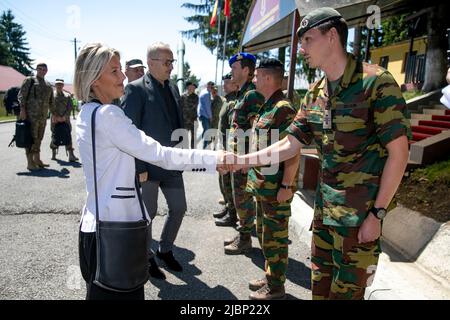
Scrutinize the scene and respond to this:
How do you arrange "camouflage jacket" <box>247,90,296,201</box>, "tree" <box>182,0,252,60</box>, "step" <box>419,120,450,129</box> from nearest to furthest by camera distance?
"camouflage jacket" <box>247,90,296,201</box>, "step" <box>419,120,450,129</box>, "tree" <box>182,0,252,60</box>

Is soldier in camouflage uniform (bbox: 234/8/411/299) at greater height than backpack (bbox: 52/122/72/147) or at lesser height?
greater

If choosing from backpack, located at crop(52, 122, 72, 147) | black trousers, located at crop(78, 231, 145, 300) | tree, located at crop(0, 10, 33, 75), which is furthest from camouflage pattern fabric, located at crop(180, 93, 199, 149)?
tree, located at crop(0, 10, 33, 75)

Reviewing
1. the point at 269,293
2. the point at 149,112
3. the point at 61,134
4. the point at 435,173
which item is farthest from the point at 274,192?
the point at 61,134

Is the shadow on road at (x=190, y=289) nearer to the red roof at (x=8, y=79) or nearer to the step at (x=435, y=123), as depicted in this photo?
the step at (x=435, y=123)

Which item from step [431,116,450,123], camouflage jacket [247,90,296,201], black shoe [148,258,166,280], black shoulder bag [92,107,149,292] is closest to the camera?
black shoulder bag [92,107,149,292]

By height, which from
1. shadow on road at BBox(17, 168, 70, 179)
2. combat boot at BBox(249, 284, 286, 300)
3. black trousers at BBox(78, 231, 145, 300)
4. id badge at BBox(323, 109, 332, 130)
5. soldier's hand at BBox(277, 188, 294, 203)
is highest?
id badge at BBox(323, 109, 332, 130)

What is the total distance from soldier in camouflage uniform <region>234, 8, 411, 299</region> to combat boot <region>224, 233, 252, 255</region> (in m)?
1.93

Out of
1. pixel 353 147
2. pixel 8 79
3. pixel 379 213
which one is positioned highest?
pixel 8 79

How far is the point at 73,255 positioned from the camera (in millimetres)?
3625

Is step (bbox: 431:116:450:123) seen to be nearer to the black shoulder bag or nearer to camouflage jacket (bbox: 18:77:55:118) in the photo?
the black shoulder bag

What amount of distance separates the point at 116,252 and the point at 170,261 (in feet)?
6.11

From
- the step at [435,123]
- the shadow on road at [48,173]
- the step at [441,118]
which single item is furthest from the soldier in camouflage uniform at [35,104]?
the step at [441,118]

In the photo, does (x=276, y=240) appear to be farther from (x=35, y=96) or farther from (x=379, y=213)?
(x=35, y=96)

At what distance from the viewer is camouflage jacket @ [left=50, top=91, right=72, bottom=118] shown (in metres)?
8.39
